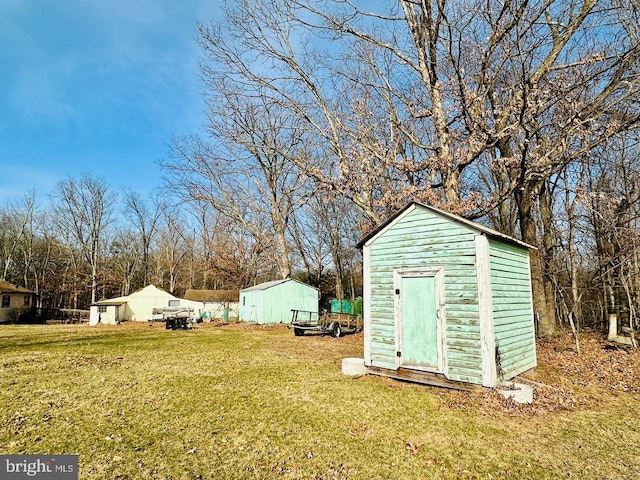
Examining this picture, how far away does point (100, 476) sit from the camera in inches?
145

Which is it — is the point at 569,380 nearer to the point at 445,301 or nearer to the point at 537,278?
the point at 445,301

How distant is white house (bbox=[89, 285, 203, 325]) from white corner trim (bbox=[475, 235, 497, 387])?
76.1ft

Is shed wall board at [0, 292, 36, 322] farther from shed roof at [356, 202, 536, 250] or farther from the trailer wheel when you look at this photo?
shed roof at [356, 202, 536, 250]

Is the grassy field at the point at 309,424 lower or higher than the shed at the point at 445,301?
lower

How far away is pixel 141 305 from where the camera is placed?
2723 centimetres

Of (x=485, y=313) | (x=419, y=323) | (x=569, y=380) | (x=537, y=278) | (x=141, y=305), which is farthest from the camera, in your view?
(x=141, y=305)

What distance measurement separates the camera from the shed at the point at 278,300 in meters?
21.0

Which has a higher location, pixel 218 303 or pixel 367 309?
pixel 367 309

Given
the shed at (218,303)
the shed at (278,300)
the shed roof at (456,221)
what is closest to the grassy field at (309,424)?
the shed roof at (456,221)

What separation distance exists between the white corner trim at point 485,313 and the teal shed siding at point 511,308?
0.21 m

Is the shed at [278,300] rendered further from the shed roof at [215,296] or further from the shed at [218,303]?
the shed roof at [215,296]

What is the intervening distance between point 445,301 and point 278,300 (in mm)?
15657

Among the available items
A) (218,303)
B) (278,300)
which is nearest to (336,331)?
(278,300)

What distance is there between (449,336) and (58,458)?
6.08m
